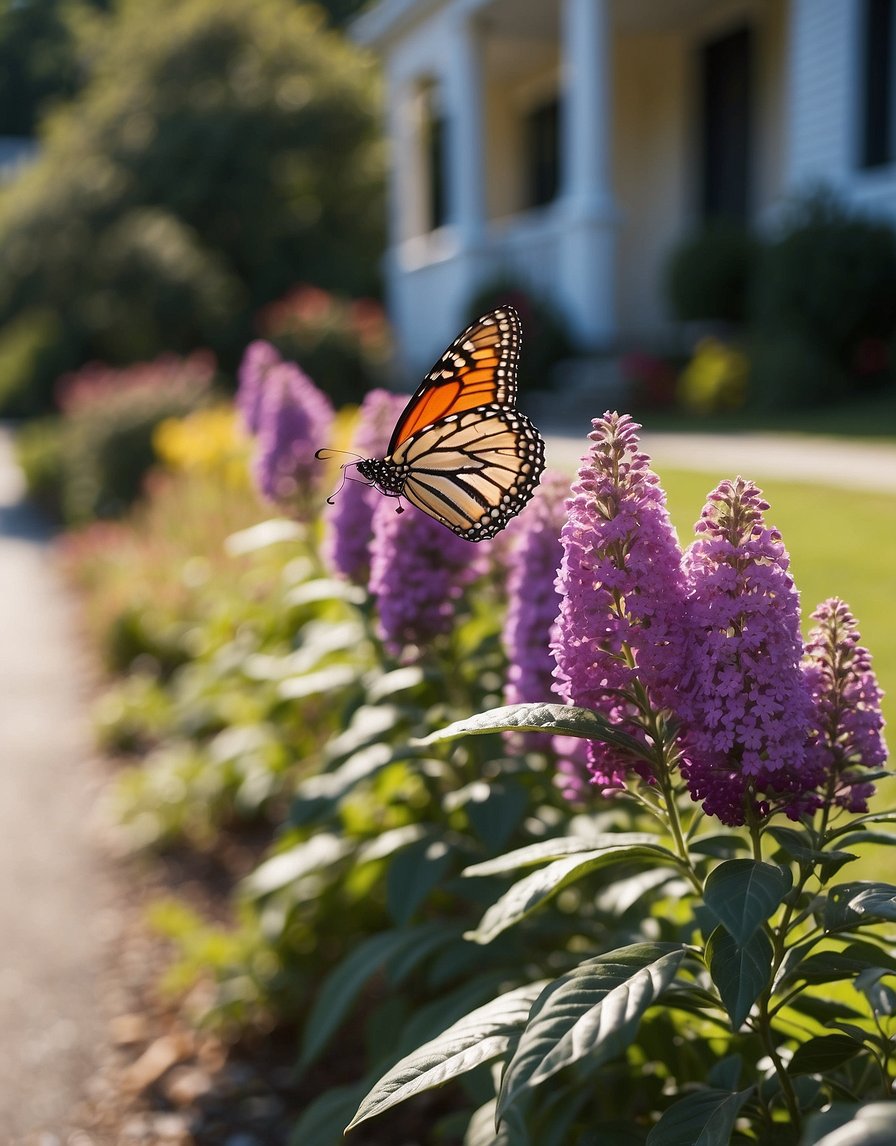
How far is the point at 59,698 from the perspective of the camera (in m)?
8.14

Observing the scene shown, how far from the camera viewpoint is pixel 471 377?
250 centimetres

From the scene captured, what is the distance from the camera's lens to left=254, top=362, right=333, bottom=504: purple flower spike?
4.11 m

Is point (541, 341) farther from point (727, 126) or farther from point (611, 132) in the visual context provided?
point (727, 126)

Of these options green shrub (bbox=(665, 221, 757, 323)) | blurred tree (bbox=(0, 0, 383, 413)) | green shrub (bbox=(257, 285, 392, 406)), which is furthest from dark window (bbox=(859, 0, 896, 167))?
blurred tree (bbox=(0, 0, 383, 413))

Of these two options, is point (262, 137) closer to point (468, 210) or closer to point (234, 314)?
point (234, 314)

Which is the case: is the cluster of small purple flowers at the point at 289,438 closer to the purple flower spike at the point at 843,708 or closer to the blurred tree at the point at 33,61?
the purple flower spike at the point at 843,708

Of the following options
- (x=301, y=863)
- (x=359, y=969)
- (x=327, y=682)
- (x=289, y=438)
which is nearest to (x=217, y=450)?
(x=289, y=438)

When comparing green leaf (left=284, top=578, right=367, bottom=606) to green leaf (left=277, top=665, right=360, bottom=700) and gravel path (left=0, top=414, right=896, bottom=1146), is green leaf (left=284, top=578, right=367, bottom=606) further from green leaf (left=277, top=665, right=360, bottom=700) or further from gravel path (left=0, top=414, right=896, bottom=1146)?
gravel path (left=0, top=414, right=896, bottom=1146)

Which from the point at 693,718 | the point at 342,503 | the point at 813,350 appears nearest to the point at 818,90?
the point at 813,350

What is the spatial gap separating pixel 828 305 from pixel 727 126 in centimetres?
561

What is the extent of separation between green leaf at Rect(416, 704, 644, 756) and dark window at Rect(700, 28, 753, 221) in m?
15.8

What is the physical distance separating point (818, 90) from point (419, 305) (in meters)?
8.41

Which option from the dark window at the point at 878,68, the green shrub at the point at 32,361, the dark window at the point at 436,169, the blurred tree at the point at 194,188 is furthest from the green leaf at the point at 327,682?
the green shrub at the point at 32,361

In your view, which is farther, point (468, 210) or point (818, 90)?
point (468, 210)
